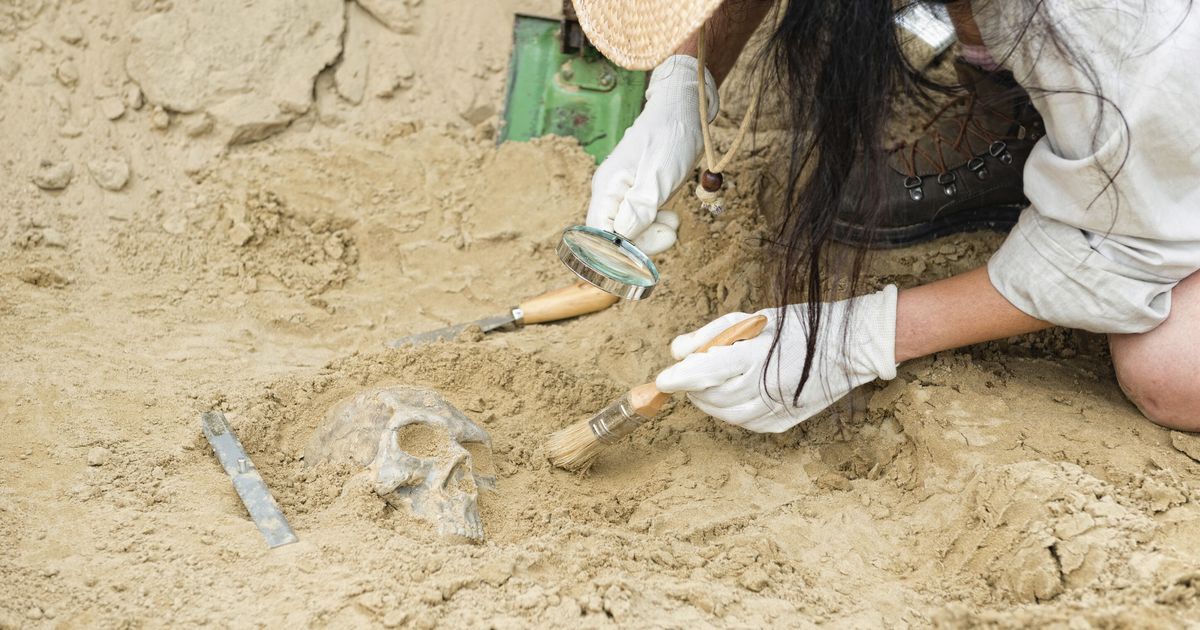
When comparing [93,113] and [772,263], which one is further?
[93,113]

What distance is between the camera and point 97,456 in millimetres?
1770

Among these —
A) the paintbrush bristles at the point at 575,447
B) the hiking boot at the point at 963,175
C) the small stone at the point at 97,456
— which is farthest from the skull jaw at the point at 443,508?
the hiking boot at the point at 963,175

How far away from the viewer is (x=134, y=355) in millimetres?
2184

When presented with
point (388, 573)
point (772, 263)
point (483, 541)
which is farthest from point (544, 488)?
point (772, 263)

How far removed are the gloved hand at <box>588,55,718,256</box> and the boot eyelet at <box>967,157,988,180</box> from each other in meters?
0.64

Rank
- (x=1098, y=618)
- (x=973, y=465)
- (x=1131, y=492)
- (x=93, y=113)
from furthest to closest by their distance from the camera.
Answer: (x=93, y=113)
(x=973, y=465)
(x=1131, y=492)
(x=1098, y=618)

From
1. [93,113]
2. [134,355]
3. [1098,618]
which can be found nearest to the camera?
[1098,618]

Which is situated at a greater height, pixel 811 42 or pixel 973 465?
pixel 811 42

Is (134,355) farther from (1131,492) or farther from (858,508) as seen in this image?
(1131,492)

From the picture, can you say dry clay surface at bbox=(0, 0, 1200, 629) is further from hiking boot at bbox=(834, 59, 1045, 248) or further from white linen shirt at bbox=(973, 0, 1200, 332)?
white linen shirt at bbox=(973, 0, 1200, 332)

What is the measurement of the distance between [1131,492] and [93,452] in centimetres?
181

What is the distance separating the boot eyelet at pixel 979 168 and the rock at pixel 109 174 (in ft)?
7.24

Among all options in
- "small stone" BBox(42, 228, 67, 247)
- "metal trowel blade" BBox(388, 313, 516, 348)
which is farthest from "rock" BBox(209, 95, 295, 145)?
"metal trowel blade" BBox(388, 313, 516, 348)

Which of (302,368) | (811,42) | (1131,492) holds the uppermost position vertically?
(811,42)
